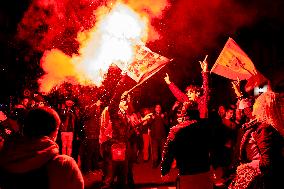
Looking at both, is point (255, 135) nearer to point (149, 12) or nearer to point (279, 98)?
point (279, 98)

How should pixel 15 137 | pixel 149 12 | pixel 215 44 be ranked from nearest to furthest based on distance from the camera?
1. pixel 15 137
2. pixel 149 12
3. pixel 215 44

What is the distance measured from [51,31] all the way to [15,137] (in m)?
8.03

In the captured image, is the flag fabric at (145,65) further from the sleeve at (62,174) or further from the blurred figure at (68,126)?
the sleeve at (62,174)

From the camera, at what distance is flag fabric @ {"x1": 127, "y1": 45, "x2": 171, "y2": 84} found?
8.55 m

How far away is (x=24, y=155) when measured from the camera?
2.78m

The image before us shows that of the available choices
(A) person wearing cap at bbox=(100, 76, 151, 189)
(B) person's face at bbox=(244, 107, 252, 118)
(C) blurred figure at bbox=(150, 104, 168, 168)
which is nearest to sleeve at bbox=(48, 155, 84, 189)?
(B) person's face at bbox=(244, 107, 252, 118)

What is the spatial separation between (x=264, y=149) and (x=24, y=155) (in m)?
2.31

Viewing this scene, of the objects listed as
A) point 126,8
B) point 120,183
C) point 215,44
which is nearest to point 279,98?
point 120,183

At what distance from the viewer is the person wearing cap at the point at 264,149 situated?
12.7ft

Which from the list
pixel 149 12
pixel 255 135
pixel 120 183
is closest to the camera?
pixel 255 135

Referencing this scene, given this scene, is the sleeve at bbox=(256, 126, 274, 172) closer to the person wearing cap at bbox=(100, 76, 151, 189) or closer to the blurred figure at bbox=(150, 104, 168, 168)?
the person wearing cap at bbox=(100, 76, 151, 189)

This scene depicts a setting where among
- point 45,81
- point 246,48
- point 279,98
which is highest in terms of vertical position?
point 246,48

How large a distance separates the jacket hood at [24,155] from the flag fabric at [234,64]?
7.06 metres

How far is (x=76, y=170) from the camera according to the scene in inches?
115
